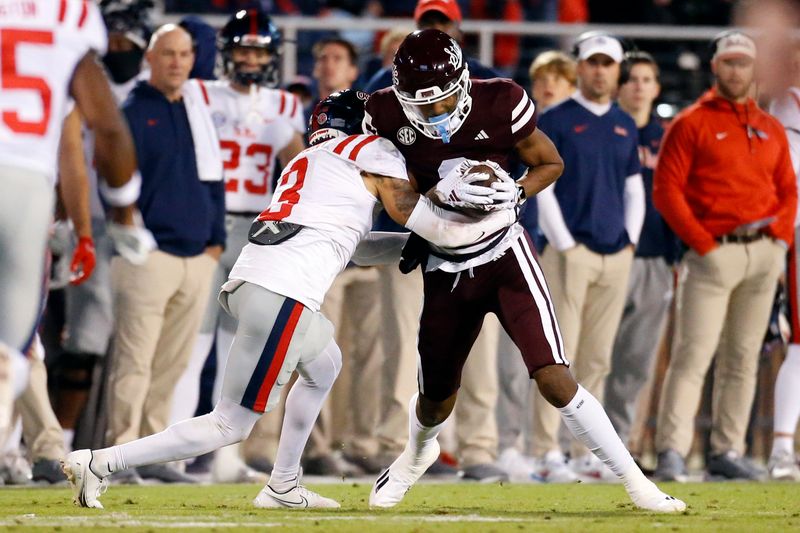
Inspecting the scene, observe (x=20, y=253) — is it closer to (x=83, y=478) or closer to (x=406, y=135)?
(x=83, y=478)

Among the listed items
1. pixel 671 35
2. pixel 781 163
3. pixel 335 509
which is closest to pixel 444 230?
pixel 335 509

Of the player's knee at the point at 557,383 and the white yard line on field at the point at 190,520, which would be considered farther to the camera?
the player's knee at the point at 557,383

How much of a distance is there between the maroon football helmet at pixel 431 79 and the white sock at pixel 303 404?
0.86 meters

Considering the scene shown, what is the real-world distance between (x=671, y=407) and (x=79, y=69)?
4389mm

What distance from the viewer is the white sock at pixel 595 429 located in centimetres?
520

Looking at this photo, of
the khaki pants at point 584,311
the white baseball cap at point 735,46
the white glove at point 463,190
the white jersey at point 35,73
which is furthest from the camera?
the white baseball cap at point 735,46

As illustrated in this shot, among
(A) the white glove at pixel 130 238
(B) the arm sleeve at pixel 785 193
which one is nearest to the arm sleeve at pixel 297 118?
(B) the arm sleeve at pixel 785 193

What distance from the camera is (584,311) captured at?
7750mm

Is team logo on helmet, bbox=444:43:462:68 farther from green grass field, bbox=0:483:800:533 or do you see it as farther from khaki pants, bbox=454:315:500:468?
khaki pants, bbox=454:315:500:468

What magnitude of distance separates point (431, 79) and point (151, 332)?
2577mm

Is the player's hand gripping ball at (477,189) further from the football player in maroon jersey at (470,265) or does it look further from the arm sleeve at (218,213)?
the arm sleeve at (218,213)

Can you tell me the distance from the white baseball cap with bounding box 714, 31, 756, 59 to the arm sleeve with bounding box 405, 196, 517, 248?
9.69ft

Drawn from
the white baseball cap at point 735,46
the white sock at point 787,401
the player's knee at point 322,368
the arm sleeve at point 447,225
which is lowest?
the white sock at point 787,401

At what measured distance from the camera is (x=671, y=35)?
9.73 m
